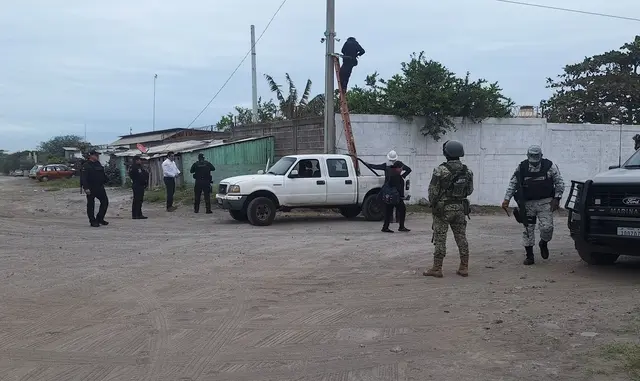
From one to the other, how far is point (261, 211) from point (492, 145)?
9.83 metres

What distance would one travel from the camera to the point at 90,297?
7.20 meters

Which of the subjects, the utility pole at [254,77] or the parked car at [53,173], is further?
the parked car at [53,173]

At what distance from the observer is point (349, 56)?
60.5 feet

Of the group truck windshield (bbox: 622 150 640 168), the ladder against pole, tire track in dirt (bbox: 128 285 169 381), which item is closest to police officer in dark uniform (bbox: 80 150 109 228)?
Result: tire track in dirt (bbox: 128 285 169 381)

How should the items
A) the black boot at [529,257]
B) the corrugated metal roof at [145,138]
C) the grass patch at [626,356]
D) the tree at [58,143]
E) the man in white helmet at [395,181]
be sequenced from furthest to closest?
1. the tree at [58,143]
2. the corrugated metal roof at [145,138]
3. the man in white helmet at [395,181]
4. the black boot at [529,257]
5. the grass patch at [626,356]

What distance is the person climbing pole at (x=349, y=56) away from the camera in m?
18.4

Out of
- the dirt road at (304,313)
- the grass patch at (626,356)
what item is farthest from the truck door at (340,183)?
the grass patch at (626,356)

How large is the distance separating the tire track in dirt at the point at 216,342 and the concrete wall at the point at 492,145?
12993 millimetres

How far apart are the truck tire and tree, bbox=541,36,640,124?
21.2 m

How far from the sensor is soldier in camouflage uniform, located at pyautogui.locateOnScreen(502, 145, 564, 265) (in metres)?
8.83

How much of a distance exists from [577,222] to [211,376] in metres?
5.84

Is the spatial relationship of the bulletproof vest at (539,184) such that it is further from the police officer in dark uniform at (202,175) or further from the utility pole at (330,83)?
the utility pole at (330,83)

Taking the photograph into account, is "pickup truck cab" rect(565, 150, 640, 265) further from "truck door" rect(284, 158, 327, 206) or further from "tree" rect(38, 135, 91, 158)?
"tree" rect(38, 135, 91, 158)

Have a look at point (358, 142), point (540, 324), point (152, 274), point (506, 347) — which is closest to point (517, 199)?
point (540, 324)
